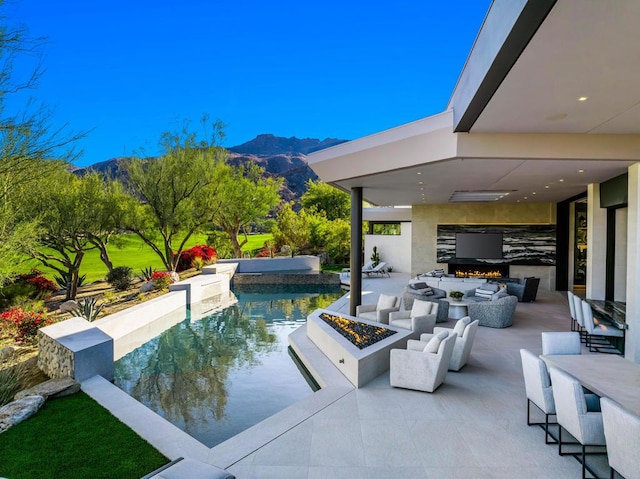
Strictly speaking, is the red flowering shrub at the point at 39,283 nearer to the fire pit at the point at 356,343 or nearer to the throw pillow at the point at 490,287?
the fire pit at the point at 356,343

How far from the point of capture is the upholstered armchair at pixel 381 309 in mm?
9383

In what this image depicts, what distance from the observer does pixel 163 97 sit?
343 ft

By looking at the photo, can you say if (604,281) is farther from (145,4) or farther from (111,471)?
(145,4)

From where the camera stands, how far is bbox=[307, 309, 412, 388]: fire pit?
20.5 ft

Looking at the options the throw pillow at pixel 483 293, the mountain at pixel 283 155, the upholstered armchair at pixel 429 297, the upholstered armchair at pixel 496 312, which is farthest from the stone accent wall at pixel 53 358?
the mountain at pixel 283 155

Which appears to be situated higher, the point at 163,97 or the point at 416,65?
the point at 416,65

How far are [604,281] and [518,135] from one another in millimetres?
5968

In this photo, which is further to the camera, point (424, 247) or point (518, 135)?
point (424, 247)

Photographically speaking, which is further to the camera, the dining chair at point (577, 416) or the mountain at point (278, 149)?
the mountain at point (278, 149)

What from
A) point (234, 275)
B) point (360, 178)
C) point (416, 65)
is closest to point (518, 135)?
point (360, 178)

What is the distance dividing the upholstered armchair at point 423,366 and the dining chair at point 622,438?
8.35ft

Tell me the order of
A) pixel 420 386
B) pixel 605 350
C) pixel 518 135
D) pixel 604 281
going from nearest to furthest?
pixel 420 386
pixel 518 135
pixel 605 350
pixel 604 281

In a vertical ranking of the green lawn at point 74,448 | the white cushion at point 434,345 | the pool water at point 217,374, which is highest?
the white cushion at point 434,345

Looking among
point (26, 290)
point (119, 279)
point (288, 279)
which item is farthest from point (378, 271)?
point (26, 290)
